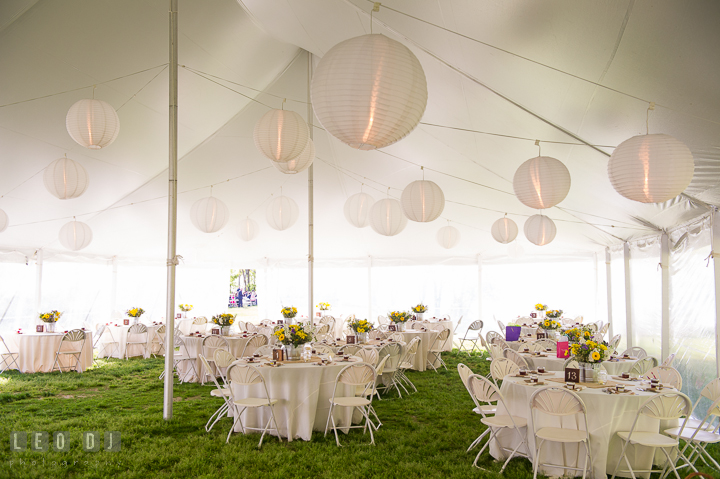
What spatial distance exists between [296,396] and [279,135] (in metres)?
2.75

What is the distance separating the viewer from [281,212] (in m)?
9.08

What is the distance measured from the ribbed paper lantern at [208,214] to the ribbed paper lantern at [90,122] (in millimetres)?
3646

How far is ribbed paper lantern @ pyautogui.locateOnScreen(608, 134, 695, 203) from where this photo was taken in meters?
3.43

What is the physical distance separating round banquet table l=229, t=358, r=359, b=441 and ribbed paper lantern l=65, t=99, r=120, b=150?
3.13 meters

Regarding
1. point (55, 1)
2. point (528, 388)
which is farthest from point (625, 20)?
point (55, 1)

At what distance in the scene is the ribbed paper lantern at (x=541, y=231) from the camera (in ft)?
25.4

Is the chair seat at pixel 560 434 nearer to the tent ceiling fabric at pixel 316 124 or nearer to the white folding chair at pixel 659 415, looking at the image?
the white folding chair at pixel 659 415

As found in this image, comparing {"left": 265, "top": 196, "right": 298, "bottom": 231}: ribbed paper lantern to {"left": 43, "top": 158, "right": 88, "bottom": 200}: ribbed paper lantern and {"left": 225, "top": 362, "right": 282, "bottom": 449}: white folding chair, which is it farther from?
{"left": 225, "top": 362, "right": 282, "bottom": 449}: white folding chair

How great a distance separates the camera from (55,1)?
4988 mm

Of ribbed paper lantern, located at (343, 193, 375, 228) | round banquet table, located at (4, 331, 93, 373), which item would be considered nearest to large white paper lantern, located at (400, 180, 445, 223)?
ribbed paper lantern, located at (343, 193, 375, 228)

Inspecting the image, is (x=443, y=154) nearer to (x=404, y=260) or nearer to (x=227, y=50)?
(x=227, y=50)

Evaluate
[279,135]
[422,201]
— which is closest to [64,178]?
[279,135]

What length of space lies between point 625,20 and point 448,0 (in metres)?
1.27

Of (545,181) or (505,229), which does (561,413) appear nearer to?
(545,181)
